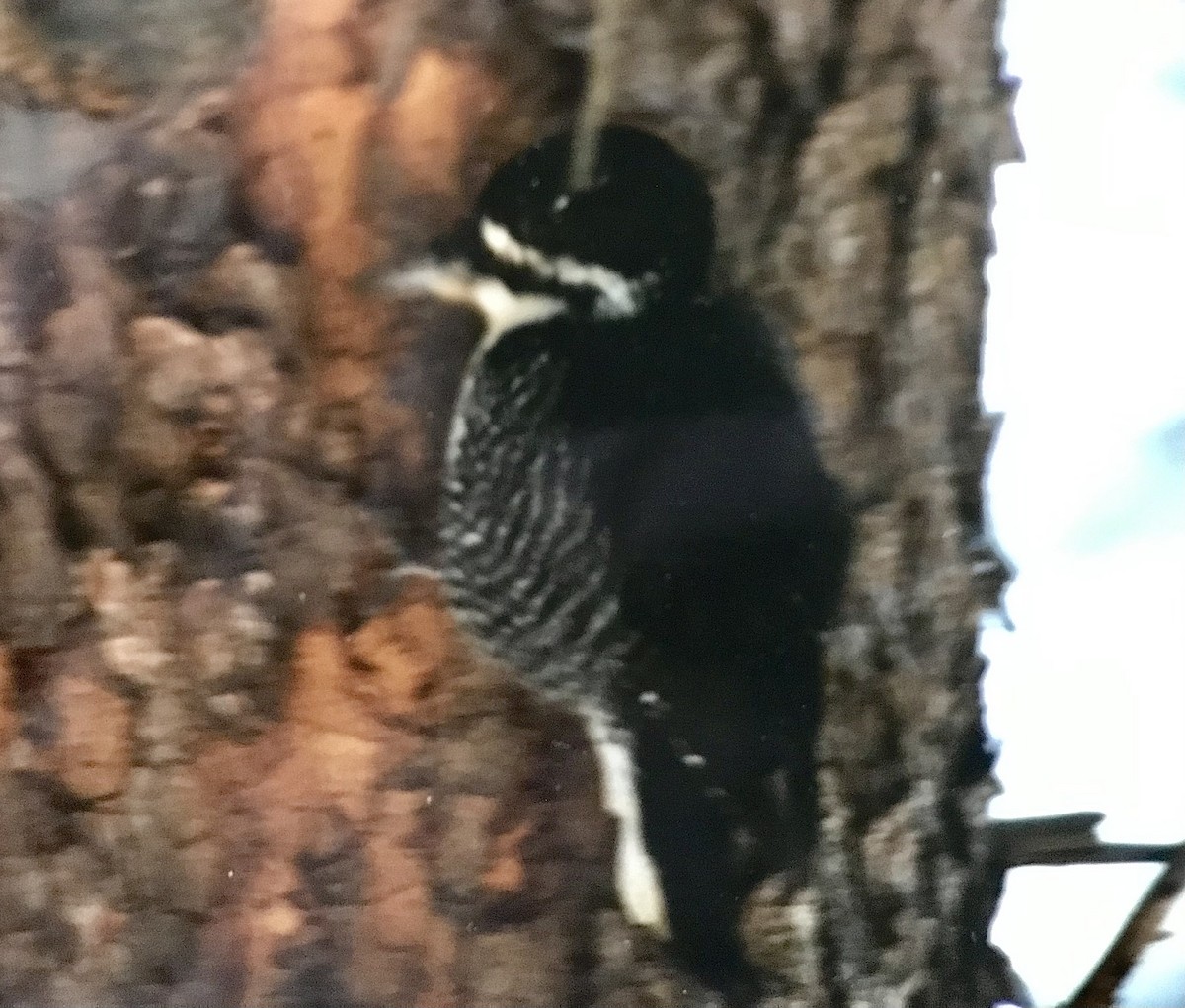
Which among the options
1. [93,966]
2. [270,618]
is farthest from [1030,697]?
[93,966]

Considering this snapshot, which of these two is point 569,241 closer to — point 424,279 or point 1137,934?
point 424,279

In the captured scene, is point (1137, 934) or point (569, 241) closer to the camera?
point (569, 241)

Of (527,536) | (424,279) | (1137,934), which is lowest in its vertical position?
(1137,934)

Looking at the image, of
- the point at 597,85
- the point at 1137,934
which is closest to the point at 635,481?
the point at 597,85

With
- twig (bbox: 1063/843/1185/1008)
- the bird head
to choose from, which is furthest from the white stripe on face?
twig (bbox: 1063/843/1185/1008)

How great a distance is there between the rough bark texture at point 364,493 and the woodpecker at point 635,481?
0.06ft

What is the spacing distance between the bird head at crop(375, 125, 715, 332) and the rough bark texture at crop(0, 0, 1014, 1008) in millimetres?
14

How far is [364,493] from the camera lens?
0.61 metres

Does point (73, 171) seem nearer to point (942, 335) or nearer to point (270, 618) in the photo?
point (270, 618)

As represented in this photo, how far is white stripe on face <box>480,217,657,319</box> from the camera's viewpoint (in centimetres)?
56

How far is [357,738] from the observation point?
65 centimetres

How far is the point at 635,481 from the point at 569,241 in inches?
4.1

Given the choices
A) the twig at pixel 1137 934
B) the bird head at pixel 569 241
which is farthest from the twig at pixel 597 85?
the twig at pixel 1137 934

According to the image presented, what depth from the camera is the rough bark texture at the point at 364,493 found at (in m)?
0.56
